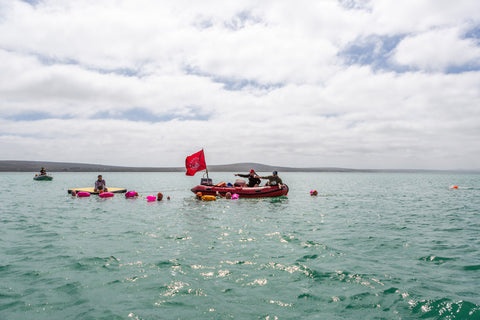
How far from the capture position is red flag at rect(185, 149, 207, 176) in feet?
90.8

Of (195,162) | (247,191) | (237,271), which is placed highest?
(195,162)

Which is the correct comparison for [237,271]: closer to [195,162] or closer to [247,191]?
[247,191]

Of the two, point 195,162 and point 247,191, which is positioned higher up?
point 195,162

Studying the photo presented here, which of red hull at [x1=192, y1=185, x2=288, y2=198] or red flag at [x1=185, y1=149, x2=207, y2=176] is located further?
red hull at [x1=192, y1=185, x2=288, y2=198]

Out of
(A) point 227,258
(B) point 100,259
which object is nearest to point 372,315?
(A) point 227,258

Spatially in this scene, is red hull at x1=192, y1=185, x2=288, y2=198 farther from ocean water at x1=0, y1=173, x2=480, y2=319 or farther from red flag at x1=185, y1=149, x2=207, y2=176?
ocean water at x1=0, y1=173, x2=480, y2=319

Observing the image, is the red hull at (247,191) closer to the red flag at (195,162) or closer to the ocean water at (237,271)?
the red flag at (195,162)

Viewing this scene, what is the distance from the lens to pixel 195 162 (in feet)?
91.2

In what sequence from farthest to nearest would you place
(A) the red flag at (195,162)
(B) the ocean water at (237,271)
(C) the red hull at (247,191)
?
(C) the red hull at (247,191) < (A) the red flag at (195,162) < (B) the ocean water at (237,271)

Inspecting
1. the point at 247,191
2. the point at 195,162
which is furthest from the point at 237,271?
the point at 195,162

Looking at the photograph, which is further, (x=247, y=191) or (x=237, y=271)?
(x=247, y=191)

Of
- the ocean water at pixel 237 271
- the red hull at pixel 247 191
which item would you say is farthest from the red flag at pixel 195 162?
the ocean water at pixel 237 271

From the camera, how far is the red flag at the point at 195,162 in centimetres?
2767

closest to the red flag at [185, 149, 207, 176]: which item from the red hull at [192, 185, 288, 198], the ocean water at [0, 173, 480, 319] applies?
the red hull at [192, 185, 288, 198]
